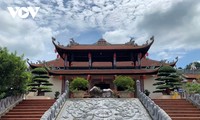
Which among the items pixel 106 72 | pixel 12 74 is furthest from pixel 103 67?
pixel 12 74

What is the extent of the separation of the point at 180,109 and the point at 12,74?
864cm

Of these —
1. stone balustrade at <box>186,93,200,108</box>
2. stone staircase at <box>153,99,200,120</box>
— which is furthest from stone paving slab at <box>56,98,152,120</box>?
stone balustrade at <box>186,93,200,108</box>

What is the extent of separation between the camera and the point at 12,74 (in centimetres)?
1259

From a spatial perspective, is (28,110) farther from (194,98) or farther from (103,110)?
(194,98)

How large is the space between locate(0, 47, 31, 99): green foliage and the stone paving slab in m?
2.68

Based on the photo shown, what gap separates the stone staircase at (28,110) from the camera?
11623 millimetres

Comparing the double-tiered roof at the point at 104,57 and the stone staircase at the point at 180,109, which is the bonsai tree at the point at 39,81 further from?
the stone staircase at the point at 180,109

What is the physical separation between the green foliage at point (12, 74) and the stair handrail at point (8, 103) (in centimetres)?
32

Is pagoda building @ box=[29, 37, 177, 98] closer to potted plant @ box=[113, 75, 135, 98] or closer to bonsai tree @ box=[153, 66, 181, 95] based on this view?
bonsai tree @ box=[153, 66, 181, 95]

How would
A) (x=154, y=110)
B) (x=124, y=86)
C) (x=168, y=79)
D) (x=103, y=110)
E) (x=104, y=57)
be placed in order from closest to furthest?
(x=154, y=110), (x=103, y=110), (x=124, y=86), (x=168, y=79), (x=104, y=57)

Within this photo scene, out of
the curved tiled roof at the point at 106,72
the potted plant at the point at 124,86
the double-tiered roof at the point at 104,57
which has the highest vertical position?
the double-tiered roof at the point at 104,57

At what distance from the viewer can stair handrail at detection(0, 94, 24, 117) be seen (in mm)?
11857

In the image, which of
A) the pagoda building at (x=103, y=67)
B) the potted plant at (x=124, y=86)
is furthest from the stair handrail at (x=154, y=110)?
the pagoda building at (x=103, y=67)

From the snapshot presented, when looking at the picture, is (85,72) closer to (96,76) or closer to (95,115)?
(96,76)
